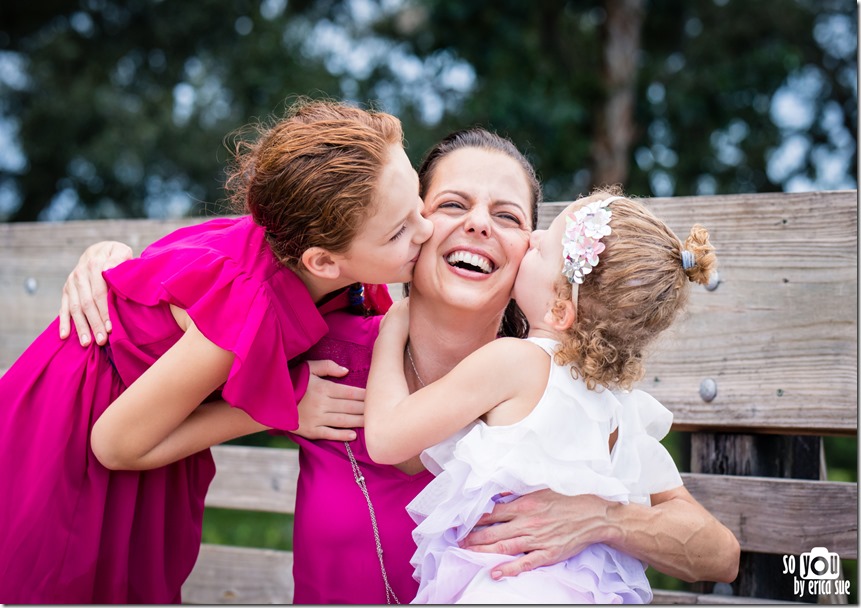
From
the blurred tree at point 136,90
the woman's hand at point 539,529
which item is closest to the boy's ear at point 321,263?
the woman's hand at point 539,529

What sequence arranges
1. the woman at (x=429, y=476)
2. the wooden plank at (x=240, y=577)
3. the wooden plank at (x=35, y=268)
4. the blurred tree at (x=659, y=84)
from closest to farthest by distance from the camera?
the woman at (x=429, y=476) < the wooden plank at (x=240, y=577) < the wooden plank at (x=35, y=268) < the blurred tree at (x=659, y=84)

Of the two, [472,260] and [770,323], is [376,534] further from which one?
[770,323]

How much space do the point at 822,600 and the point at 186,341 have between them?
74.8 inches

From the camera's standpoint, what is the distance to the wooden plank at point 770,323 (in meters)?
2.33

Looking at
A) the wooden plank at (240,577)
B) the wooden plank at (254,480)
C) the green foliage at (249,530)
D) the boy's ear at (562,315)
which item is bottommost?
the green foliage at (249,530)

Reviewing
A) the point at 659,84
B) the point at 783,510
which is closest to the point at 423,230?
the point at 783,510

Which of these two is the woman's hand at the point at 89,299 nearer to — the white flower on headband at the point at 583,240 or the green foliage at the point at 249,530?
the white flower on headband at the point at 583,240

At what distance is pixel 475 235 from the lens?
219 cm

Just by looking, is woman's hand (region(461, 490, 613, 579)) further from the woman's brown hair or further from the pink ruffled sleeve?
the woman's brown hair

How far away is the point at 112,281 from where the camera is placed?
2273mm

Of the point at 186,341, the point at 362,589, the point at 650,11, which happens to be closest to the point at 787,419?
the point at 362,589

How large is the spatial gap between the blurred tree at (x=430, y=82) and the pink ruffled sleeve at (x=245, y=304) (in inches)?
214

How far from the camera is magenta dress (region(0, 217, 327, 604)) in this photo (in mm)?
2086

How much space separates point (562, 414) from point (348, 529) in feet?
2.17
